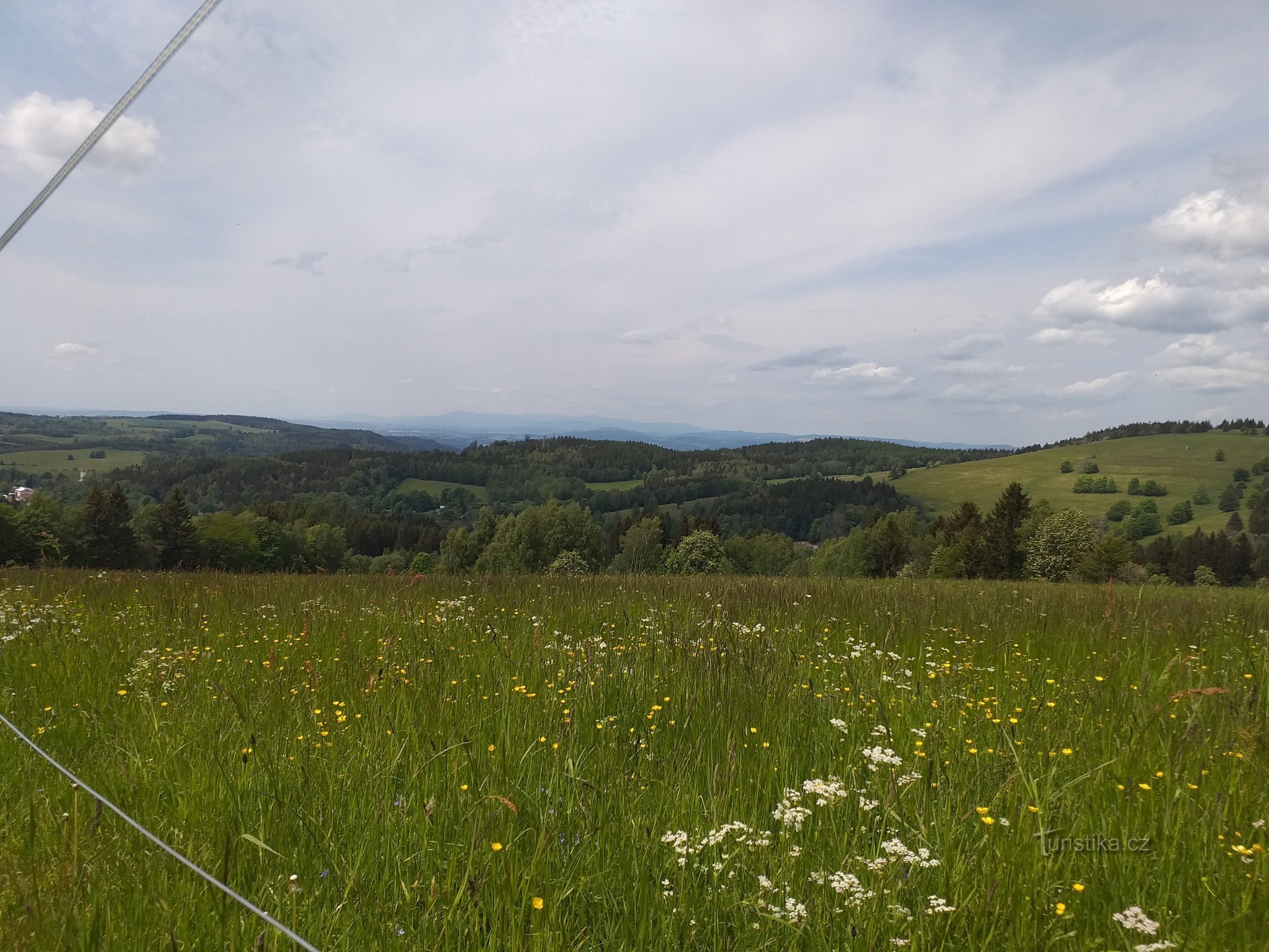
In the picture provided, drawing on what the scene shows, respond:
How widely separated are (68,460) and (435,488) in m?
85.6

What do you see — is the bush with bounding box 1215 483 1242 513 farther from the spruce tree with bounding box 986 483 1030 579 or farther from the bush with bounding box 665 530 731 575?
the bush with bounding box 665 530 731 575

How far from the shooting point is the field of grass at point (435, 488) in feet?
535

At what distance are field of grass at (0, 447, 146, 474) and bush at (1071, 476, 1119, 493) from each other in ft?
699

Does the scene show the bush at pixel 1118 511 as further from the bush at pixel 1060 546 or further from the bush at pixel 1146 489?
the bush at pixel 1060 546

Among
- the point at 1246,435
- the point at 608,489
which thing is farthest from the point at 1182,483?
the point at 608,489

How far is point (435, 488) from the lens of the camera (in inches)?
6644

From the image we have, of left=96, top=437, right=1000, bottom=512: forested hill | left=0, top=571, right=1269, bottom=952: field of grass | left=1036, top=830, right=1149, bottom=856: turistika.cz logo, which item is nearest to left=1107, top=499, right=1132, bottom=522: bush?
left=96, top=437, right=1000, bottom=512: forested hill

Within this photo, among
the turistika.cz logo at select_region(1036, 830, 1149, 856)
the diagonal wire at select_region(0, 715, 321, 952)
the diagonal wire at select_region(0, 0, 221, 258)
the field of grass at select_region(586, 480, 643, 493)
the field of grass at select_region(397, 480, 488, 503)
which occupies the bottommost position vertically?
the field of grass at select_region(397, 480, 488, 503)

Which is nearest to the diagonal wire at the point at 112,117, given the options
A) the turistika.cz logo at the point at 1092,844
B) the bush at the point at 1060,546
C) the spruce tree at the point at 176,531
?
the turistika.cz logo at the point at 1092,844

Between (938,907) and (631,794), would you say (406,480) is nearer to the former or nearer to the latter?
(631,794)

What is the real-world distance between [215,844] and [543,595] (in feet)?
17.3

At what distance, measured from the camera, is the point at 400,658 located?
15.3 feet

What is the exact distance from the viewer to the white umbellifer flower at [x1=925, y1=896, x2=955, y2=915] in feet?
6.03

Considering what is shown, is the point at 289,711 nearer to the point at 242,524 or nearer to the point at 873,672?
the point at 873,672
